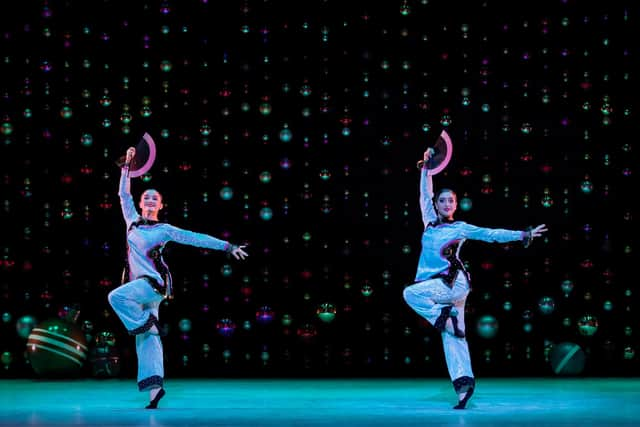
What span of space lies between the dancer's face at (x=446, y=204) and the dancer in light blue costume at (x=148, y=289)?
1228 mm

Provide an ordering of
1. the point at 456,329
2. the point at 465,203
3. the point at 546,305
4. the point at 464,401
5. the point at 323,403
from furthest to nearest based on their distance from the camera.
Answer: the point at 465,203
the point at 546,305
the point at 323,403
the point at 456,329
the point at 464,401

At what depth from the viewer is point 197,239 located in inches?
230

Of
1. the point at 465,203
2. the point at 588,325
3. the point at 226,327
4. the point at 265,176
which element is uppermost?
the point at 265,176

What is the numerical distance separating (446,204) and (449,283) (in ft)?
1.62

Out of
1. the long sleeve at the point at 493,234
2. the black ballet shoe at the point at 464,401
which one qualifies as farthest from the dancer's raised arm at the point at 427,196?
the black ballet shoe at the point at 464,401

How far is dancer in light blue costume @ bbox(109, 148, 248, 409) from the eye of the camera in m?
5.74

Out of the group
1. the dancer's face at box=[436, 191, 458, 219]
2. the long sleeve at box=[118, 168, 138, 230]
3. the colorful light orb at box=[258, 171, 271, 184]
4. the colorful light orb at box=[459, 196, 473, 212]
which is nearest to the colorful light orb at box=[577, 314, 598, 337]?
the colorful light orb at box=[459, 196, 473, 212]

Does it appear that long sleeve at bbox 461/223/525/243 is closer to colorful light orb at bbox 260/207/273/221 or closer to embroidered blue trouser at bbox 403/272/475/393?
embroidered blue trouser at bbox 403/272/475/393

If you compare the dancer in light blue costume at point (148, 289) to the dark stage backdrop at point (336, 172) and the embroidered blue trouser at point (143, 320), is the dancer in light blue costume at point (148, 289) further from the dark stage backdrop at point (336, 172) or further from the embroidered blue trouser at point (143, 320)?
the dark stage backdrop at point (336, 172)

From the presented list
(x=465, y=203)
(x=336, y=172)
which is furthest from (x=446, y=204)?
(x=336, y=172)

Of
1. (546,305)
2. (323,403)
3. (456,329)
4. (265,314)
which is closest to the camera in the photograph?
(456,329)

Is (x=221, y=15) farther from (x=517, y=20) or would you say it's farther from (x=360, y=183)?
(x=517, y=20)

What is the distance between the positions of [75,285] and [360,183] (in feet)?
8.61

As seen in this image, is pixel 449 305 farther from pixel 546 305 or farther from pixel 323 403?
pixel 546 305
